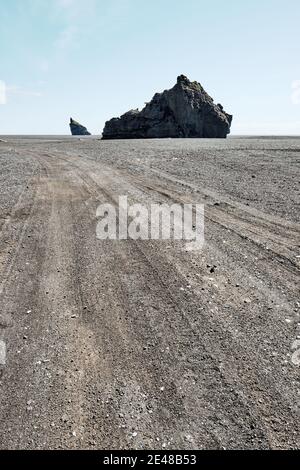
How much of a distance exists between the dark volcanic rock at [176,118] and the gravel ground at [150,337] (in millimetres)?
110946

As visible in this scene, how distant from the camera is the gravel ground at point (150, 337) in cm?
→ 414

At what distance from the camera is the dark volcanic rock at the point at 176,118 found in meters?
116

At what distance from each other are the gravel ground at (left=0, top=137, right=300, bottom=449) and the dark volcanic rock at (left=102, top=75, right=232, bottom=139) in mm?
110946

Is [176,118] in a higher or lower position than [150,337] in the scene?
higher

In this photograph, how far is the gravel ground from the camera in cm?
414

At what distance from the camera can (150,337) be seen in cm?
571

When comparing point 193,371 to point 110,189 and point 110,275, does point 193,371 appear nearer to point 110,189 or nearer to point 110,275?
point 110,275

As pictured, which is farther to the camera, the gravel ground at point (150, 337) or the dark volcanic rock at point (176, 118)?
the dark volcanic rock at point (176, 118)

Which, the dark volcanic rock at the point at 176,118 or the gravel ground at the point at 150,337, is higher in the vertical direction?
the dark volcanic rock at the point at 176,118

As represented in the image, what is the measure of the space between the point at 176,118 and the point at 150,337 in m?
119

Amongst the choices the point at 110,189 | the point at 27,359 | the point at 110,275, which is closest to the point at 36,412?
the point at 27,359

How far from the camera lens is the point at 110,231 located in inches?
416

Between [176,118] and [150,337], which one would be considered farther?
[176,118]

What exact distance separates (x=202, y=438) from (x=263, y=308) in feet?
9.81
